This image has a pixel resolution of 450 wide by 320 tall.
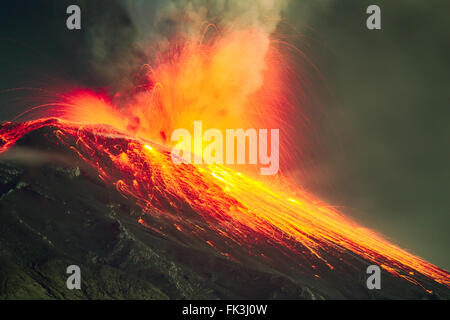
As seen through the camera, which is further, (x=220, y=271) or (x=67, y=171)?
(x=67, y=171)

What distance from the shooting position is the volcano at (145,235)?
73.9 feet

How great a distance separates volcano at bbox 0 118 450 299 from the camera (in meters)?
22.5

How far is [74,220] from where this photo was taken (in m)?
26.5

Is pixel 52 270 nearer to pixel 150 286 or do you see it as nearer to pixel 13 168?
pixel 150 286

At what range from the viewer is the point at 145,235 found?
26969mm

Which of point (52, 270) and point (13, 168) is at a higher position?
point (13, 168)
